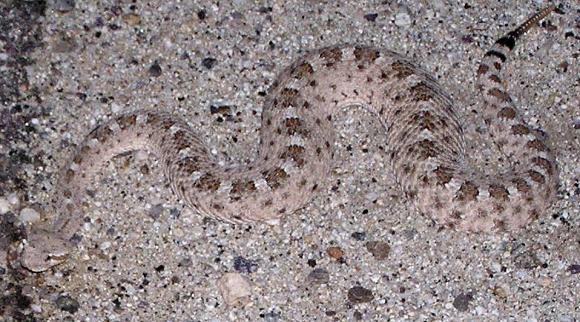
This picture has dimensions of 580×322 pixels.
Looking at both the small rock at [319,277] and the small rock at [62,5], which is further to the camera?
the small rock at [62,5]

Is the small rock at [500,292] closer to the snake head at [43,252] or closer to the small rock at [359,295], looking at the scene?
the small rock at [359,295]

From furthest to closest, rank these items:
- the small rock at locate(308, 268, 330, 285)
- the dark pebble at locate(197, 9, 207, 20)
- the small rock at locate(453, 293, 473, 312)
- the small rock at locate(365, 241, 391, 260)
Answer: the dark pebble at locate(197, 9, 207, 20) → the small rock at locate(365, 241, 391, 260) → the small rock at locate(308, 268, 330, 285) → the small rock at locate(453, 293, 473, 312)

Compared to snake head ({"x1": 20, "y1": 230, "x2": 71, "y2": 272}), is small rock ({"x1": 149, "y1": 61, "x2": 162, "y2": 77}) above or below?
above

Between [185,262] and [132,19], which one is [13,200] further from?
[132,19]

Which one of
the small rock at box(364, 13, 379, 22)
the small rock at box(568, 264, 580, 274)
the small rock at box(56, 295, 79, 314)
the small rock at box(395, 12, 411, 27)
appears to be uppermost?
the small rock at box(395, 12, 411, 27)

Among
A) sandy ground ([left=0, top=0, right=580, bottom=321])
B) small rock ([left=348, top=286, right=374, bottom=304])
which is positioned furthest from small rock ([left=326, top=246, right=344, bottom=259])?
small rock ([left=348, top=286, right=374, bottom=304])

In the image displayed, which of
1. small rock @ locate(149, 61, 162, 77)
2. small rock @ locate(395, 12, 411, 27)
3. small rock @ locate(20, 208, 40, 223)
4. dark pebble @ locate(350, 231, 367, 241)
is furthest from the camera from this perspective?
small rock @ locate(395, 12, 411, 27)

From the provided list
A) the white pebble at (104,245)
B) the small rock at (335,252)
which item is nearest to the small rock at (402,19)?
the small rock at (335,252)

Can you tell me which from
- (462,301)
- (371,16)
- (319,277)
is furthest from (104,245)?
(371,16)

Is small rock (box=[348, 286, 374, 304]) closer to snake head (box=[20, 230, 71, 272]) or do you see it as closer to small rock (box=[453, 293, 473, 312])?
small rock (box=[453, 293, 473, 312])
